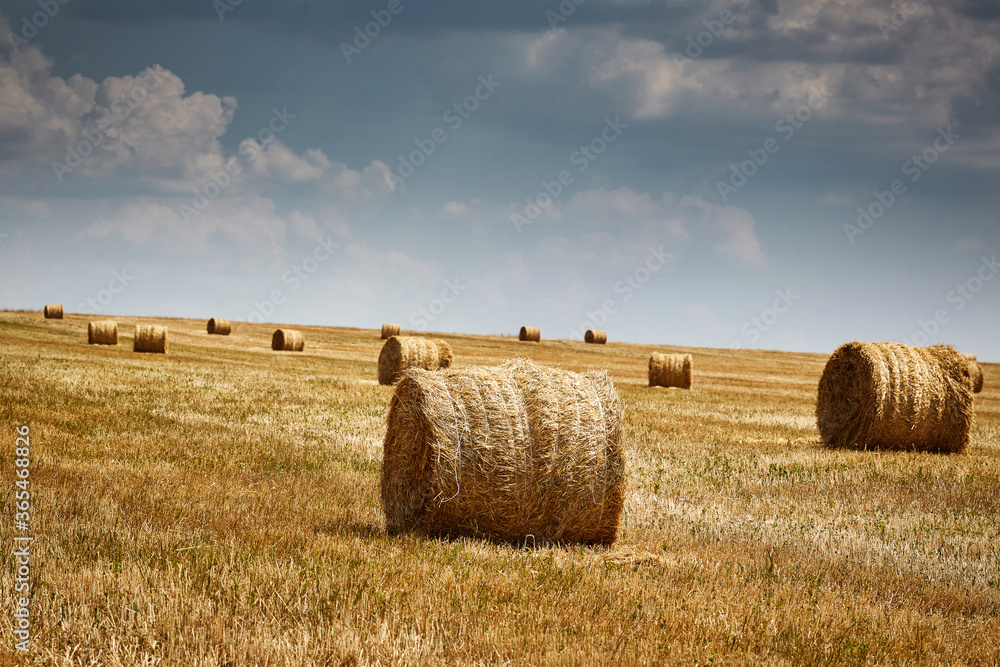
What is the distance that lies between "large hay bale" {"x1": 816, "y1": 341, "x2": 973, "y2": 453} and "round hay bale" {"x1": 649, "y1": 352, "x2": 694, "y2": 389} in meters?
15.0

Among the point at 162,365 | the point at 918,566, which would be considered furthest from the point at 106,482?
the point at 162,365

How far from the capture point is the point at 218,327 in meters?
53.3

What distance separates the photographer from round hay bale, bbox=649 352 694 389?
31.7 metres

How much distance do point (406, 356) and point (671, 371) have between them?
36.4 feet

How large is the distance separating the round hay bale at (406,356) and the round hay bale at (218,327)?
29.4 metres

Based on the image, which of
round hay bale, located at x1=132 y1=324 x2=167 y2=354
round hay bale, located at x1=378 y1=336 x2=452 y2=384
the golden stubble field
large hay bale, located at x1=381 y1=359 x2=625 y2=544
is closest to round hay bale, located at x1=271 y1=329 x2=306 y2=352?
round hay bale, located at x1=132 y1=324 x2=167 y2=354

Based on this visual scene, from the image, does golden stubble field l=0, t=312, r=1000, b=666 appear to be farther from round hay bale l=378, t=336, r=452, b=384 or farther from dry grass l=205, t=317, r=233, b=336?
dry grass l=205, t=317, r=233, b=336

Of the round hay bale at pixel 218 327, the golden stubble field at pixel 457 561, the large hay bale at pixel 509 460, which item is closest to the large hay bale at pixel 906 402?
the golden stubble field at pixel 457 561

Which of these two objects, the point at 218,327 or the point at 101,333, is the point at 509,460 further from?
the point at 218,327

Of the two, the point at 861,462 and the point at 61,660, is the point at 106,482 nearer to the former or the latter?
the point at 61,660

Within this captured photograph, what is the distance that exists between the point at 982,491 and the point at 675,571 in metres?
6.82

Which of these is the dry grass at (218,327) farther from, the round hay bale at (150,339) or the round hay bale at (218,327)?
the round hay bale at (150,339)

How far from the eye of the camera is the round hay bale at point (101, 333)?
3734 cm

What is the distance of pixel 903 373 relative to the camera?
629 inches
